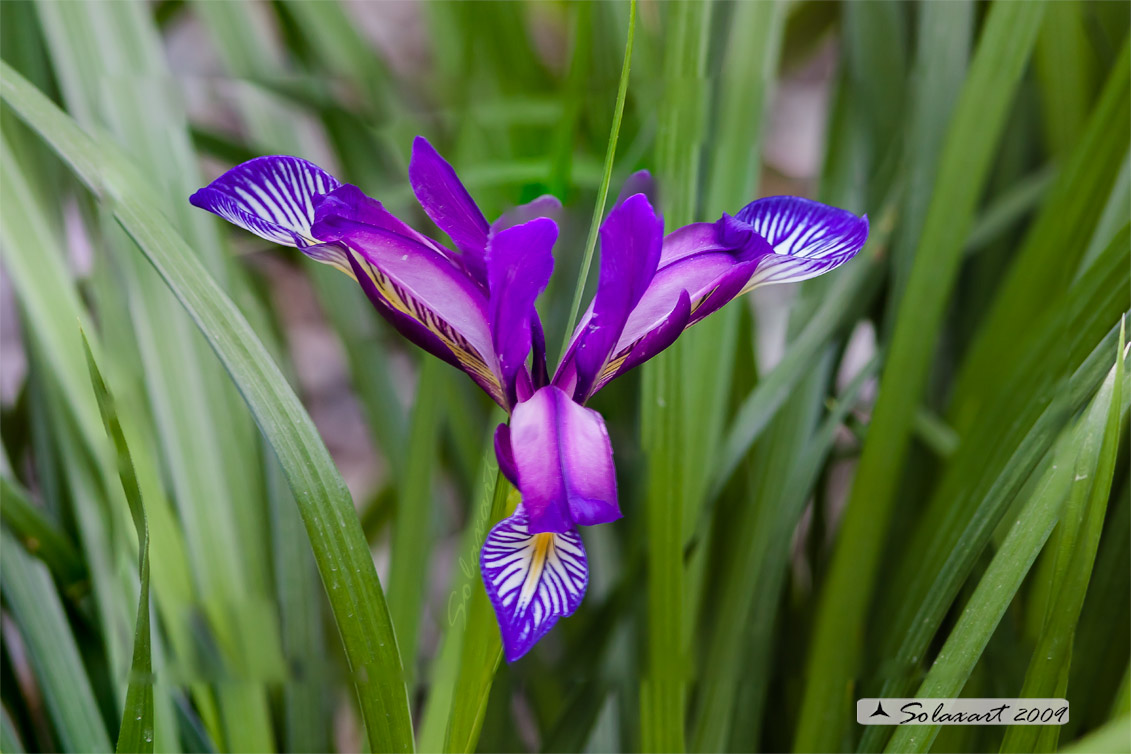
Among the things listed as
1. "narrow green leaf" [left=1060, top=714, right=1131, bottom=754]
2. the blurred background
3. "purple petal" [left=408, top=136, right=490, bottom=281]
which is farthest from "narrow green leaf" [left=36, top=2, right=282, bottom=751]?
"narrow green leaf" [left=1060, top=714, right=1131, bottom=754]

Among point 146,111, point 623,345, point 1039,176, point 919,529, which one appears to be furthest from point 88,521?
point 1039,176

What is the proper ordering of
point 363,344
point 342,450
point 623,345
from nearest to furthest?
point 623,345 < point 363,344 < point 342,450

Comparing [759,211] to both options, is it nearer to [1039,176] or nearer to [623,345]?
[623,345]

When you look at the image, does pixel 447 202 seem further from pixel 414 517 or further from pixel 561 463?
pixel 414 517

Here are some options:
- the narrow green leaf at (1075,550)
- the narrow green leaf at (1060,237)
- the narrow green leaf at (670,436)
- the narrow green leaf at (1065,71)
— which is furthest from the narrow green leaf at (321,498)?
the narrow green leaf at (1065,71)

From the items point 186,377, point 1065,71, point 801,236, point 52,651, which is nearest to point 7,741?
point 52,651

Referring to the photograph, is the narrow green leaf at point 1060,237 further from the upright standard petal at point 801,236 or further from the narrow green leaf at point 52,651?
the narrow green leaf at point 52,651

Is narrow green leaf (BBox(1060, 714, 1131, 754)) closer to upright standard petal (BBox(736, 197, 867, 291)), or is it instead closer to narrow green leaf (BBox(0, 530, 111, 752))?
upright standard petal (BBox(736, 197, 867, 291))
